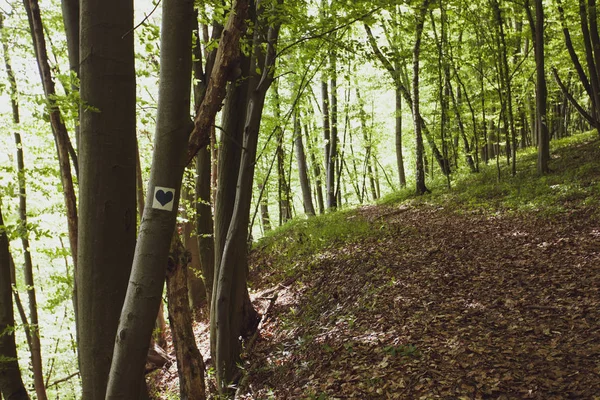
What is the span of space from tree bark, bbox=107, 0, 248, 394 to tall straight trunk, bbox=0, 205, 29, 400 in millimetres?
3876

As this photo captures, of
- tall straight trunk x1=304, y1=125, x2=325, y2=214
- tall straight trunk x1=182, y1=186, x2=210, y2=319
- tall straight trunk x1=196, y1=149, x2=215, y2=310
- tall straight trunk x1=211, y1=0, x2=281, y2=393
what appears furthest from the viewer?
tall straight trunk x1=304, y1=125, x2=325, y2=214

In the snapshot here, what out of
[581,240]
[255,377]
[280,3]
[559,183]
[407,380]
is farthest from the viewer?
[559,183]

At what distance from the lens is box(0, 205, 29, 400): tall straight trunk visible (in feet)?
17.2

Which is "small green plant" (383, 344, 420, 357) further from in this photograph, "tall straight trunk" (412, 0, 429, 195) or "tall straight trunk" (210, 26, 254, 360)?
"tall straight trunk" (412, 0, 429, 195)

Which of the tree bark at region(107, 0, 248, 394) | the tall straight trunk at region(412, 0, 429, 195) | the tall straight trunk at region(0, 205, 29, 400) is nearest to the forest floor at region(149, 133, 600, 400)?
the tree bark at region(107, 0, 248, 394)

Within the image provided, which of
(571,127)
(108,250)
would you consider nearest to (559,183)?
(108,250)

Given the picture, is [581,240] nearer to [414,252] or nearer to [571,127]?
[414,252]

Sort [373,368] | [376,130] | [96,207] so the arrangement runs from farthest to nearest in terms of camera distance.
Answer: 1. [376,130]
2. [373,368]
3. [96,207]

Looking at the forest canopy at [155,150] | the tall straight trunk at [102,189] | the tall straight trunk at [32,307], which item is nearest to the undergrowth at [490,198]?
the forest canopy at [155,150]

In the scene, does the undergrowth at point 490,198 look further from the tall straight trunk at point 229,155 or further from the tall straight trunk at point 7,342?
the tall straight trunk at point 7,342

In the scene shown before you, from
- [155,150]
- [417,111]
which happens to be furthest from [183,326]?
[417,111]

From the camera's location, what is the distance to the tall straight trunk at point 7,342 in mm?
5242

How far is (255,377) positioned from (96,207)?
12.4 ft

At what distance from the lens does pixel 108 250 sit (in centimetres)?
282
